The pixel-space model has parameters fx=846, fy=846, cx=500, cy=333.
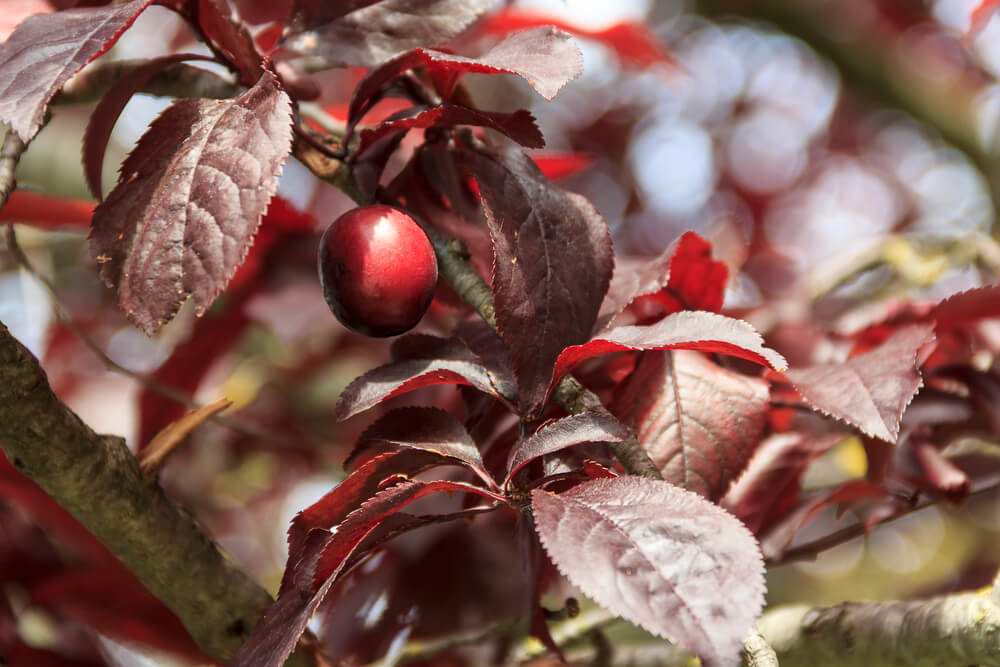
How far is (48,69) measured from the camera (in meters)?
0.44

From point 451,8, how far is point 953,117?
60.6 inches

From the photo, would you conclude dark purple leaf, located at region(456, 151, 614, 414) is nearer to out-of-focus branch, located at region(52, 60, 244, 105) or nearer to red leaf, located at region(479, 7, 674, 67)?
out-of-focus branch, located at region(52, 60, 244, 105)

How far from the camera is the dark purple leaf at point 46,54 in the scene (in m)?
0.42

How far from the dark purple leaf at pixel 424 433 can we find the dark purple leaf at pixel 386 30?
247 millimetres

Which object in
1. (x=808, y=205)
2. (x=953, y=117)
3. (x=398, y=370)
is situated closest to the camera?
(x=398, y=370)

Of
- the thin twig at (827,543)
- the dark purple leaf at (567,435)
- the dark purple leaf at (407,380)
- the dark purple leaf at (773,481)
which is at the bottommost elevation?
the thin twig at (827,543)

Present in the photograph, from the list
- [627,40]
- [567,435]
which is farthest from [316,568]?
[627,40]

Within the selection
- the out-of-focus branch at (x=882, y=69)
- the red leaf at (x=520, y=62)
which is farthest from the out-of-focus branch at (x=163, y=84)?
the out-of-focus branch at (x=882, y=69)

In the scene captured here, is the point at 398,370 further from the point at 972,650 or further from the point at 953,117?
the point at 953,117

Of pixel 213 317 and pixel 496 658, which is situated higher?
pixel 213 317

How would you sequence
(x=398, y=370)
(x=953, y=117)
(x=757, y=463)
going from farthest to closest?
1. (x=953, y=117)
2. (x=757, y=463)
3. (x=398, y=370)

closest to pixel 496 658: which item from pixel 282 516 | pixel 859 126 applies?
pixel 282 516

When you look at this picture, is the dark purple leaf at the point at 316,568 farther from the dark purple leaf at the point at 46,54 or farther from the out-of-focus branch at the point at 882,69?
the out-of-focus branch at the point at 882,69

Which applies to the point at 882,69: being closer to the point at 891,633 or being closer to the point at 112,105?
the point at 891,633
